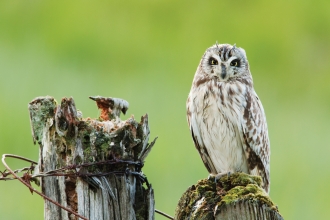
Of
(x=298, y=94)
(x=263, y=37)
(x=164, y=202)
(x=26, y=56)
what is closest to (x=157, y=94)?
(x=164, y=202)

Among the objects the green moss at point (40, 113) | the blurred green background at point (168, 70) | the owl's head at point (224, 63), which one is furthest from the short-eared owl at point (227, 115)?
the blurred green background at point (168, 70)

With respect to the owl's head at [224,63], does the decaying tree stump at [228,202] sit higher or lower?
lower

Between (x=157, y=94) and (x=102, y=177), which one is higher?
(x=157, y=94)

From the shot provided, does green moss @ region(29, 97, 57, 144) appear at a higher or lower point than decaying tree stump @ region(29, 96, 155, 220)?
higher

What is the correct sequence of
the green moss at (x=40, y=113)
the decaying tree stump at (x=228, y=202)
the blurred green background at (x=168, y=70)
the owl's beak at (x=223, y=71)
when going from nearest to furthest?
the decaying tree stump at (x=228, y=202) → the green moss at (x=40, y=113) → the owl's beak at (x=223, y=71) → the blurred green background at (x=168, y=70)

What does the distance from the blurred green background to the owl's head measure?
9.73 ft

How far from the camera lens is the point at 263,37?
14547mm

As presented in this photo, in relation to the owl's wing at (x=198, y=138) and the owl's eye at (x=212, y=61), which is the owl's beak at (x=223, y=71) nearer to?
the owl's eye at (x=212, y=61)

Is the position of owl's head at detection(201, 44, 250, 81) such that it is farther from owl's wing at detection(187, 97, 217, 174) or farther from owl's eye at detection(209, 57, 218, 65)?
owl's wing at detection(187, 97, 217, 174)

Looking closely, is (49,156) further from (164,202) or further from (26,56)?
(26,56)

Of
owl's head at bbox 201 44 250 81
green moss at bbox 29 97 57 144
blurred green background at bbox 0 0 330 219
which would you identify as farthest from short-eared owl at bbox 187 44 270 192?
blurred green background at bbox 0 0 330 219

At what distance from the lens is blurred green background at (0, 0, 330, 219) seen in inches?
356

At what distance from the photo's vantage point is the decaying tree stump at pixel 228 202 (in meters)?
2.81

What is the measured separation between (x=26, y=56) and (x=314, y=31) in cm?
697
